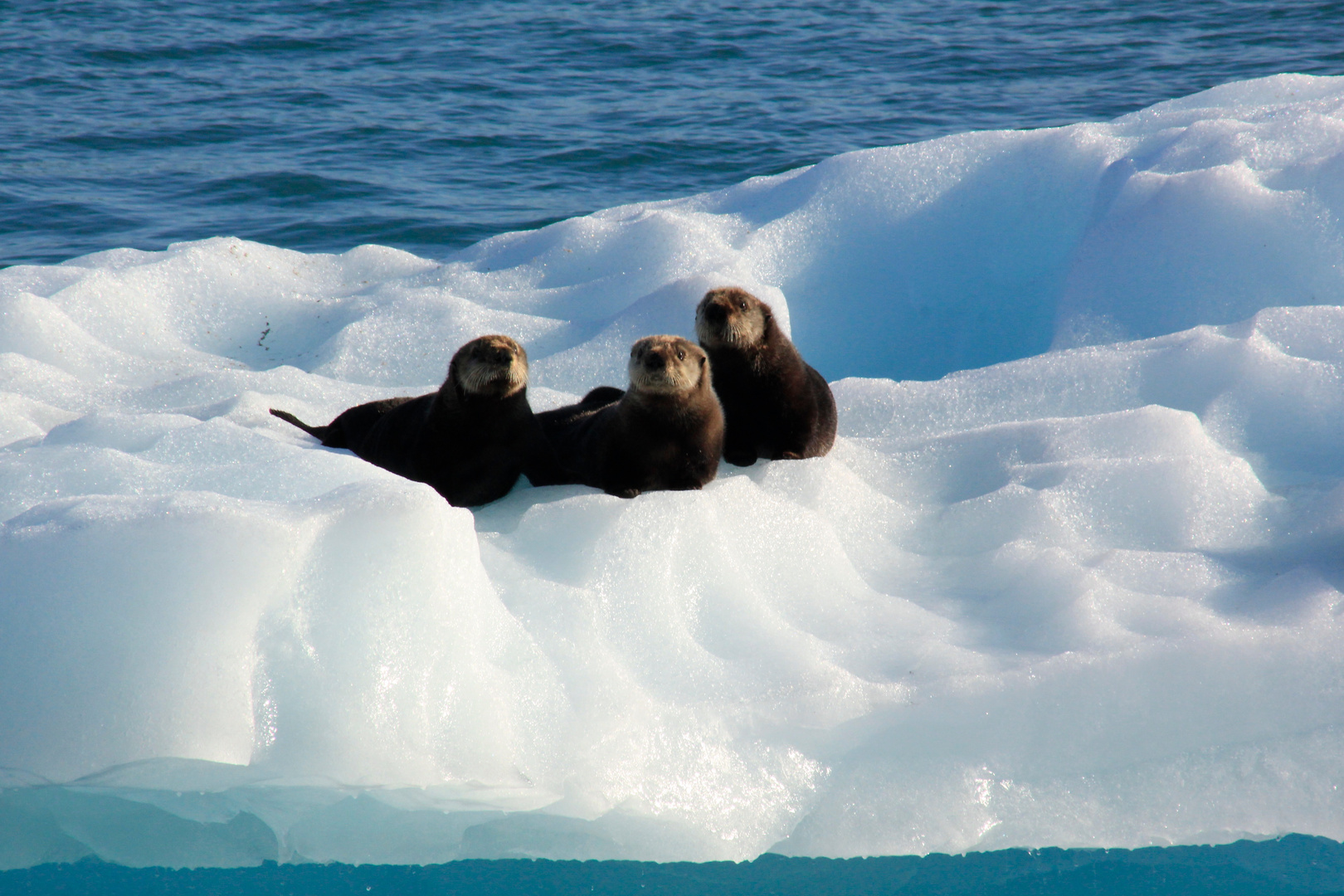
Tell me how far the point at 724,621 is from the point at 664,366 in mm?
1094

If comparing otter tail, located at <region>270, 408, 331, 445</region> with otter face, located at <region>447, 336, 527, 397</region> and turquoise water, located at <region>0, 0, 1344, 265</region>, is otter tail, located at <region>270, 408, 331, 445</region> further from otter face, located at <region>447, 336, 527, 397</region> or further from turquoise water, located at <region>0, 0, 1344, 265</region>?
turquoise water, located at <region>0, 0, 1344, 265</region>

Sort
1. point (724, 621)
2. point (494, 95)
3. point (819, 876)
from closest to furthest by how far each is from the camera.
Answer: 1. point (819, 876)
2. point (724, 621)
3. point (494, 95)

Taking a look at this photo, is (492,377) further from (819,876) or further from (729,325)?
(819,876)

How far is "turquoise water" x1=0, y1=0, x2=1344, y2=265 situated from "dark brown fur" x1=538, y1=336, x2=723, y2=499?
6269 millimetres

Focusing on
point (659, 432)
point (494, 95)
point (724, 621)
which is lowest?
point (494, 95)

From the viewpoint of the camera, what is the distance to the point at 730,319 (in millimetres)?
4742

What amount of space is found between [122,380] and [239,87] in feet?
34.9

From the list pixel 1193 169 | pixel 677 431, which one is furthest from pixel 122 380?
pixel 1193 169

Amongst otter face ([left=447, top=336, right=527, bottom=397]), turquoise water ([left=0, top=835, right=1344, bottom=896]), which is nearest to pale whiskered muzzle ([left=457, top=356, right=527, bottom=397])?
otter face ([left=447, top=336, right=527, bottom=397])

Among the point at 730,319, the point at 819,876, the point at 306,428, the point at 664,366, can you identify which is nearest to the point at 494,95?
the point at 306,428

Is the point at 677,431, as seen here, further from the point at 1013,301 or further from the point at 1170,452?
the point at 1013,301

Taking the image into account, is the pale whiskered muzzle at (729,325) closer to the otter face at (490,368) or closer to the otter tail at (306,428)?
the otter face at (490,368)

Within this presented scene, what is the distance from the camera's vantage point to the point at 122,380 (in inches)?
227

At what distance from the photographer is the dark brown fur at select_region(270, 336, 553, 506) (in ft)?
13.8
